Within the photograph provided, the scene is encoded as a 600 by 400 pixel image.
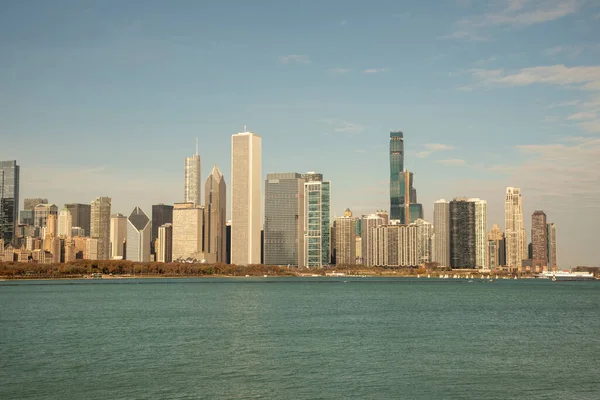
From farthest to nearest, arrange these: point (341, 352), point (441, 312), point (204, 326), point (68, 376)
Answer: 1. point (441, 312)
2. point (204, 326)
3. point (341, 352)
4. point (68, 376)

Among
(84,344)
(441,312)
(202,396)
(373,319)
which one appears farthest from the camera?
(441,312)

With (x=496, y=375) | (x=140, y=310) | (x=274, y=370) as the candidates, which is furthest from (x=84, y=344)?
(x=140, y=310)

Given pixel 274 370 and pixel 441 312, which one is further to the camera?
pixel 441 312

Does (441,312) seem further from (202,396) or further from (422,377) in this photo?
(202,396)

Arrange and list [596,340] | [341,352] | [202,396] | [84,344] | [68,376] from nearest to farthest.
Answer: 1. [202,396]
2. [68,376]
3. [341,352]
4. [84,344]
5. [596,340]

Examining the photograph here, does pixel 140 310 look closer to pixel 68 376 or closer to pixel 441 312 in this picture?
pixel 441 312

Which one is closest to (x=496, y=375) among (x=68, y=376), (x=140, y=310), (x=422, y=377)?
(x=422, y=377)

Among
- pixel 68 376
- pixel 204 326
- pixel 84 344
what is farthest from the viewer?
pixel 204 326

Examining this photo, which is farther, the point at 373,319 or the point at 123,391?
the point at 373,319
